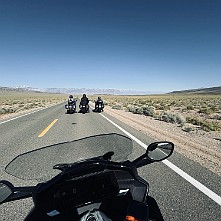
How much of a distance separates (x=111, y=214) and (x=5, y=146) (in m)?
7.28

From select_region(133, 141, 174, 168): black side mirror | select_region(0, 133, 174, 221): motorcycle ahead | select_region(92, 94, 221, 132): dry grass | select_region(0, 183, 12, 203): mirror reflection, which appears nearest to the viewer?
select_region(0, 133, 174, 221): motorcycle ahead

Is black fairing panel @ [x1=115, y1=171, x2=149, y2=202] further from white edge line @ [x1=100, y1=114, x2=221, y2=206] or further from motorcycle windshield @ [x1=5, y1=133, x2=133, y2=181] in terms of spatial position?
white edge line @ [x1=100, y1=114, x2=221, y2=206]

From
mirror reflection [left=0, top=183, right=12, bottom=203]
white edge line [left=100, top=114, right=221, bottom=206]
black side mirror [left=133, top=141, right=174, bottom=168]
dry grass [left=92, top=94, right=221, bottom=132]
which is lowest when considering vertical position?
dry grass [left=92, top=94, right=221, bottom=132]

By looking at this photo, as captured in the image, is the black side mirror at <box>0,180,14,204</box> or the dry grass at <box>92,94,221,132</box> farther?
the dry grass at <box>92,94,221,132</box>

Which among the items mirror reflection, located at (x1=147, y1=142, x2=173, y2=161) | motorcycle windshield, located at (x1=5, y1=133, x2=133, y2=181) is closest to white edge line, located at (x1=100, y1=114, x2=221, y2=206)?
mirror reflection, located at (x1=147, y1=142, x2=173, y2=161)

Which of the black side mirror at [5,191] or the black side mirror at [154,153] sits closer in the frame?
the black side mirror at [5,191]

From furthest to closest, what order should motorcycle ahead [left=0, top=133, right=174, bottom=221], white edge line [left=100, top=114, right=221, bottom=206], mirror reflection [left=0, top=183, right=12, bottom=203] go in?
white edge line [left=100, top=114, right=221, bottom=206] < mirror reflection [left=0, top=183, right=12, bottom=203] < motorcycle ahead [left=0, top=133, right=174, bottom=221]

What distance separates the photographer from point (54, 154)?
2754 mm

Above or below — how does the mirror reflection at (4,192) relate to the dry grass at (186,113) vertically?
above

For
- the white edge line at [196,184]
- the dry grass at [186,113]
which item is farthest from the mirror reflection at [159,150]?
the dry grass at [186,113]

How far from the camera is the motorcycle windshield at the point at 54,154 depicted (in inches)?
94.4

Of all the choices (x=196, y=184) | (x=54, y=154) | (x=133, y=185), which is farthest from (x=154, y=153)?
(x=196, y=184)

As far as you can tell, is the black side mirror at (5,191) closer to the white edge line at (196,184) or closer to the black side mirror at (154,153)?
the black side mirror at (154,153)

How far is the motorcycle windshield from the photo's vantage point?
240cm
